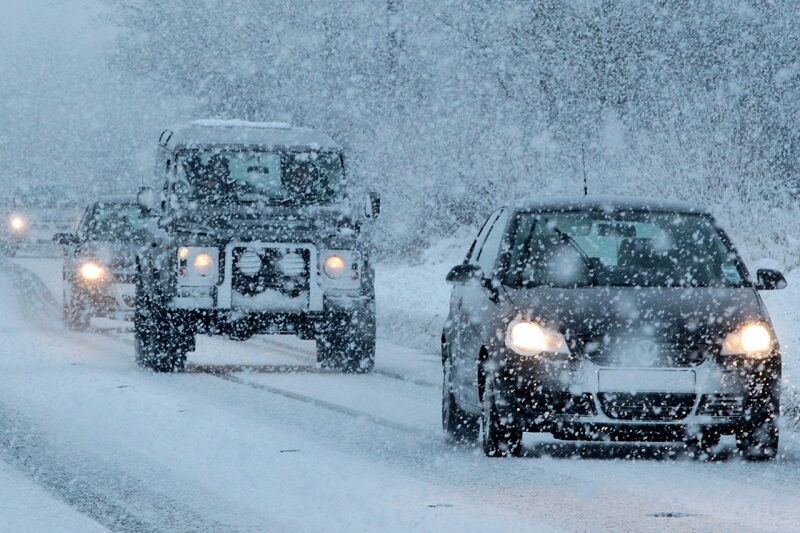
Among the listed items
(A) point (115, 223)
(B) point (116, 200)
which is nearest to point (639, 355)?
(A) point (115, 223)

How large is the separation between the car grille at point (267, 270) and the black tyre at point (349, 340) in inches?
21.2

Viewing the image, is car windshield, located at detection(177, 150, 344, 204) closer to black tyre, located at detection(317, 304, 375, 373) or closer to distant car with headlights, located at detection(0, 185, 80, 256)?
black tyre, located at detection(317, 304, 375, 373)

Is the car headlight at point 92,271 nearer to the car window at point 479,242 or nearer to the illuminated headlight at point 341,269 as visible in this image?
the illuminated headlight at point 341,269

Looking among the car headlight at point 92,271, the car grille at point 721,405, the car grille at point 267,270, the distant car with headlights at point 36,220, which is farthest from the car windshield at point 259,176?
the distant car with headlights at point 36,220

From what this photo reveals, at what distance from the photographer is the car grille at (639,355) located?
10.1 m

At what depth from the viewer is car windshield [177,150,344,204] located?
17766 millimetres

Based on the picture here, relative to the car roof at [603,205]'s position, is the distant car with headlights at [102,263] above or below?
below

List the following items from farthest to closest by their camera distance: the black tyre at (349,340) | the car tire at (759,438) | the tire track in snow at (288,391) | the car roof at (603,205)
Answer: the black tyre at (349,340) → the tire track in snow at (288,391) → the car roof at (603,205) → the car tire at (759,438)

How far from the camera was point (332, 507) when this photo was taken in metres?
8.70

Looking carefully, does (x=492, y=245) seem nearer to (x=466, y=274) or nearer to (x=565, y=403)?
(x=466, y=274)

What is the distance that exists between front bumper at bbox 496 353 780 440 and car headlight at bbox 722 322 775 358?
0.22ft

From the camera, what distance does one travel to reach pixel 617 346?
33.1 ft

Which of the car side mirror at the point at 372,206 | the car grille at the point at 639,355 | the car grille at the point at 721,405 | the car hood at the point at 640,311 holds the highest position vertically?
the car side mirror at the point at 372,206

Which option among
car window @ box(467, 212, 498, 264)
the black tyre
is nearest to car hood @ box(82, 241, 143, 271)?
the black tyre
